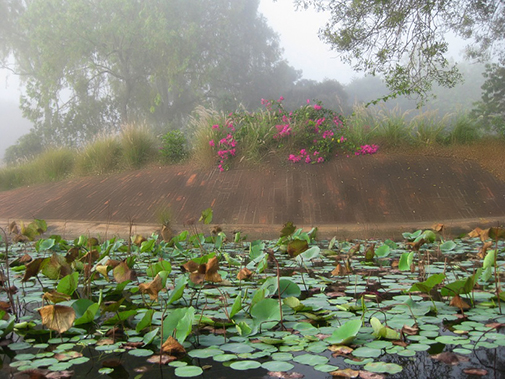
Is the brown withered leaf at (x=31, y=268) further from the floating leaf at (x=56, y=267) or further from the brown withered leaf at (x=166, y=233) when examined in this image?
the brown withered leaf at (x=166, y=233)

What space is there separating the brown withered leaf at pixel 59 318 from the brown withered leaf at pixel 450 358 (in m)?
1.57

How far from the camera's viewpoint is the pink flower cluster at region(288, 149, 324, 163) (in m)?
10.8

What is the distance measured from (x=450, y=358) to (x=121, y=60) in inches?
1057

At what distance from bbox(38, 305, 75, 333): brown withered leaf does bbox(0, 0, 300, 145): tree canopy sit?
23512 millimetres

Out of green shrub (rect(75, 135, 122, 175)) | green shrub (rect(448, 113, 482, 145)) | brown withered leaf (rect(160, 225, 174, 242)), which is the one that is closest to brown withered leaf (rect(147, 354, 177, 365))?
brown withered leaf (rect(160, 225, 174, 242))

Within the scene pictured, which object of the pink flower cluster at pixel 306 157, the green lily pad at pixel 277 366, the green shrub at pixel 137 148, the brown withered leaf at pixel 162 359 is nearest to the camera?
the green lily pad at pixel 277 366

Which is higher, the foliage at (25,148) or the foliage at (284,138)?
the foliage at (25,148)

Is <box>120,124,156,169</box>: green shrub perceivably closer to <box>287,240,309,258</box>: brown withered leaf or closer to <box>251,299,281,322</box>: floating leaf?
<box>287,240,309,258</box>: brown withered leaf

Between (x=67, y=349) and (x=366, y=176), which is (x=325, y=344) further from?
(x=366, y=176)

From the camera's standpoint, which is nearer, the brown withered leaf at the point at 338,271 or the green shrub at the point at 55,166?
the brown withered leaf at the point at 338,271

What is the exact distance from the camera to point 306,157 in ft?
36.0

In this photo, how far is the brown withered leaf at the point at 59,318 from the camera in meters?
2.20

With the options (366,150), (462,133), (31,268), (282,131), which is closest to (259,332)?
(31,268)

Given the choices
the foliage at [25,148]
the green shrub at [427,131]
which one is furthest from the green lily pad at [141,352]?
the foliage at [25,148]
